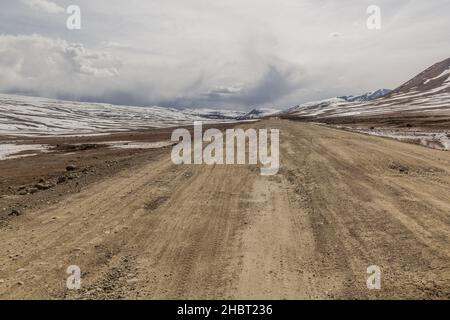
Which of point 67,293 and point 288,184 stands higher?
point 288,184

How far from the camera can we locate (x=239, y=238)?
10219 mm

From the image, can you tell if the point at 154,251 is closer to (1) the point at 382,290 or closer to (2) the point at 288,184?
(1) the point at 382,290

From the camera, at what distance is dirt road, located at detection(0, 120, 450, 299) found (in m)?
7.76

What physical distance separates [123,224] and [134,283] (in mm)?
3604

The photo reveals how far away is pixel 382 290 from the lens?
24.5 ft

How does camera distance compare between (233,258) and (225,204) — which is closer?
(233,258)

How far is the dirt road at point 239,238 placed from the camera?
25.5 ft
